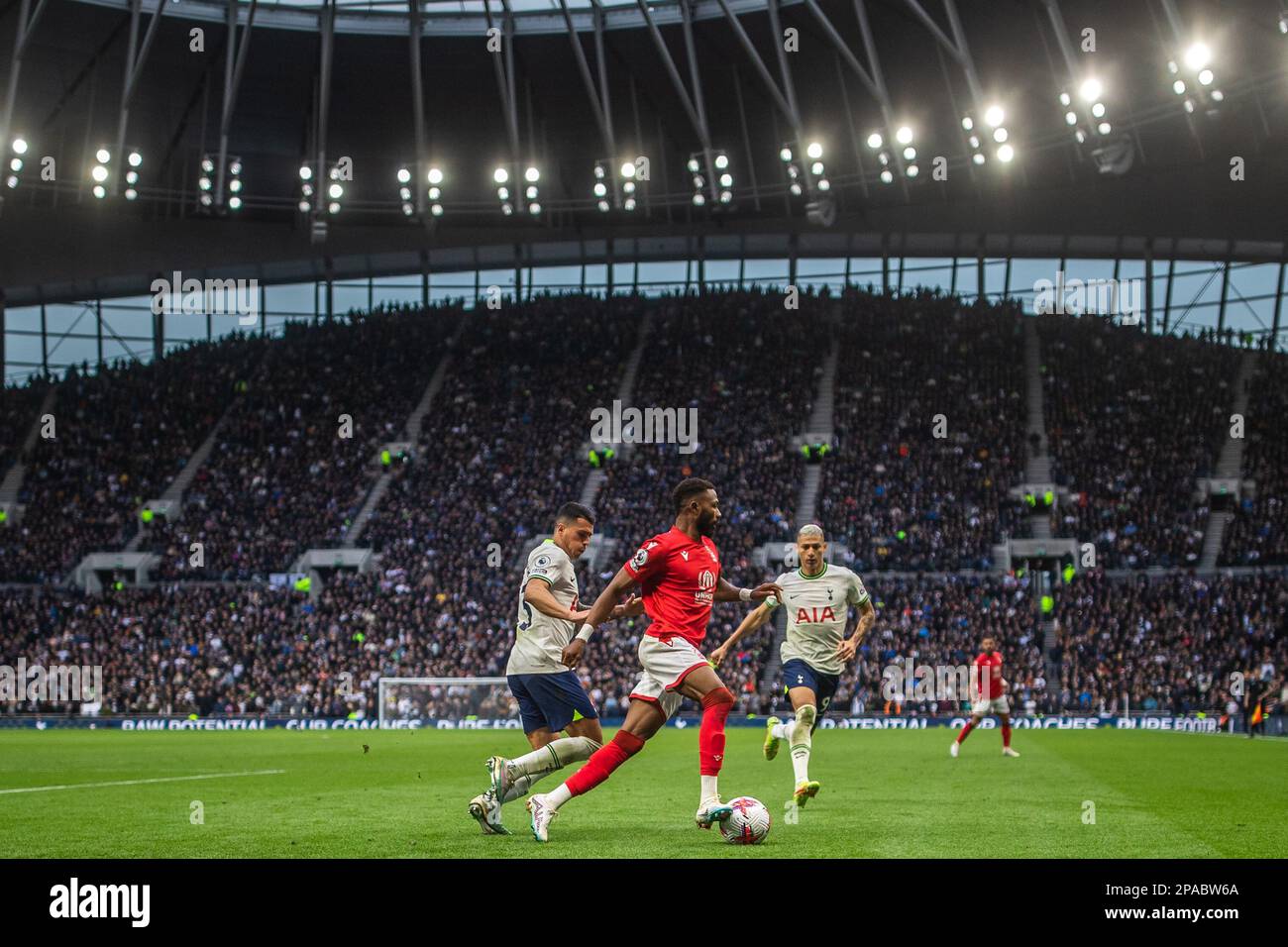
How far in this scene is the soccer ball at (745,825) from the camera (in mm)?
9250

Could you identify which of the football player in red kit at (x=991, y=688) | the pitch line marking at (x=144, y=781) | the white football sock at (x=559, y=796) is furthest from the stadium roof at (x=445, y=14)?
the white football sock at (x=559, y=796)

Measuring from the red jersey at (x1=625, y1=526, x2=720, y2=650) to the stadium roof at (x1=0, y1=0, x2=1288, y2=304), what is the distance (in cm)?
3285

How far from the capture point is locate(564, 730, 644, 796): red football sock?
954 centimetres

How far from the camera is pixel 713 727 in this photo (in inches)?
393

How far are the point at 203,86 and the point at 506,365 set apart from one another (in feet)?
51.0

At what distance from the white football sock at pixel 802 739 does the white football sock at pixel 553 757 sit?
238 cm

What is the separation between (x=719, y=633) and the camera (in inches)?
1626

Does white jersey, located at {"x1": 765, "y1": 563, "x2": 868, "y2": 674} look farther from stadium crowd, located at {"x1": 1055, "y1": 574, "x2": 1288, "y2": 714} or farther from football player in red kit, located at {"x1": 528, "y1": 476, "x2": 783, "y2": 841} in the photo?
stadium crowd, located at {"x1": 1055, "y1": 574, "x2": 1288, "y2": 714}

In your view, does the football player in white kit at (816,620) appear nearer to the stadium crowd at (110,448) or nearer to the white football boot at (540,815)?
the white football boot at (540,815)

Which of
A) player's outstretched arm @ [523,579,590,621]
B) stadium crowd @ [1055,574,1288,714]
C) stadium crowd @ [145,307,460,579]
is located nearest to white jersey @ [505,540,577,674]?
player's outstretched arm @ [523,579,590,621]
